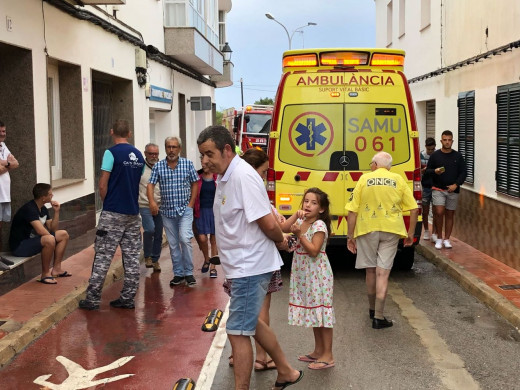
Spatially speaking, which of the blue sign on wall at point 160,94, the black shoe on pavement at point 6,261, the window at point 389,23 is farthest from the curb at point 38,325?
the window at point 389,23

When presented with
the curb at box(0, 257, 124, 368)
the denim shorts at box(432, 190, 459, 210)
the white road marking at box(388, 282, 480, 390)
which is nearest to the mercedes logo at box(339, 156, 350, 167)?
the white road marking at box(388, 282, 480, 390)

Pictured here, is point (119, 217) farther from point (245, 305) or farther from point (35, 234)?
point (245, 305)

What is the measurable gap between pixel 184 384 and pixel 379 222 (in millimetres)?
2902

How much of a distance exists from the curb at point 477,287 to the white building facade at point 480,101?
31.2 inches

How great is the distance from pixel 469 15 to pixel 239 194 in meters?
9.20

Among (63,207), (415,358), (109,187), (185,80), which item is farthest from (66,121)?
(185,80)

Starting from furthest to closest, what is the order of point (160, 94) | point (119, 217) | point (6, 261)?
point (160, 94), point (6, 261), point (119, 217)

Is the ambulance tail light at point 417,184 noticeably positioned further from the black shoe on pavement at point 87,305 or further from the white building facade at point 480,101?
the black shoe on pavement at point 87,305

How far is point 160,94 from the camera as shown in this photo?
724 inches

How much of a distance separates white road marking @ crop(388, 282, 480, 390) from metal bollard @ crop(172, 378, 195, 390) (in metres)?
1.87

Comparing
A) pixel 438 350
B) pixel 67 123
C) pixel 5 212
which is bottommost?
pixel 438 350

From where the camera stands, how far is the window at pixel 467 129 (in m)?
12.4

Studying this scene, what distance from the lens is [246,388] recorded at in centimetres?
474

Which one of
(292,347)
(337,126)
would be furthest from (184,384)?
(337,126)
